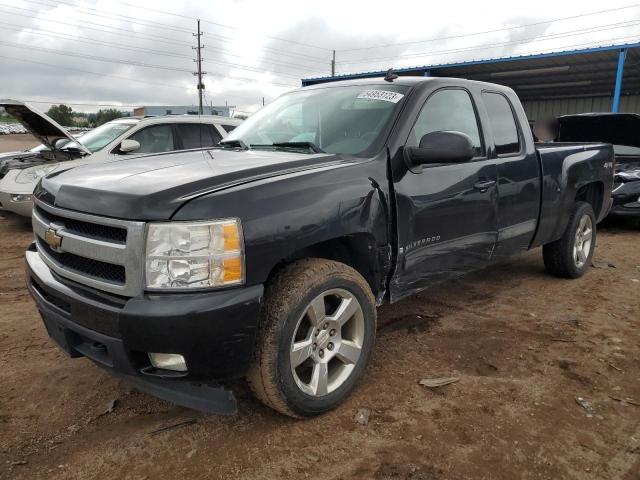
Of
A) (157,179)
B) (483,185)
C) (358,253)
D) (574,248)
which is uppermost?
(157,179)

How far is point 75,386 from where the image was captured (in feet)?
9.55

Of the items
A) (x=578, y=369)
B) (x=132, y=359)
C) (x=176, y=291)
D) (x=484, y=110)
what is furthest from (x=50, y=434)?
(x=484, y=110)

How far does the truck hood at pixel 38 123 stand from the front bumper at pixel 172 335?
4567 mm

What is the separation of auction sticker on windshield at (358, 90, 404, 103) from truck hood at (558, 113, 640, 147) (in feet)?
19.8

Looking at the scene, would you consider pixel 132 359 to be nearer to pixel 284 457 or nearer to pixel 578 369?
pixel 284 457

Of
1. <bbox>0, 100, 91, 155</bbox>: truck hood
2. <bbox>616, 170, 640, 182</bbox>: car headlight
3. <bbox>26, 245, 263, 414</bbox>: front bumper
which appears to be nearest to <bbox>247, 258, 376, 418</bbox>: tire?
<bbox>26, 245, 263, 414</bbox>: front bumper

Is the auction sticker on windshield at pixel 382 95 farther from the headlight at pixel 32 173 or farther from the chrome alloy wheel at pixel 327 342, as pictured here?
the headlight at pixel 32 173

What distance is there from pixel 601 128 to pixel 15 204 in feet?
30.0

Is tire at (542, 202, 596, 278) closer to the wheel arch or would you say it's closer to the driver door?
the driver door

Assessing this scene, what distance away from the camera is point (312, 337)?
8.20 ft

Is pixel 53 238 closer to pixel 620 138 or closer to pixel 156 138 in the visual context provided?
pixel 156 138

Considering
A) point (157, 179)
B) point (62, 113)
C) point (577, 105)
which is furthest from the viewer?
point (62, 113)

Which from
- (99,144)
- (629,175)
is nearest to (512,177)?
(629,175)

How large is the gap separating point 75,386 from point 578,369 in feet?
9.99
